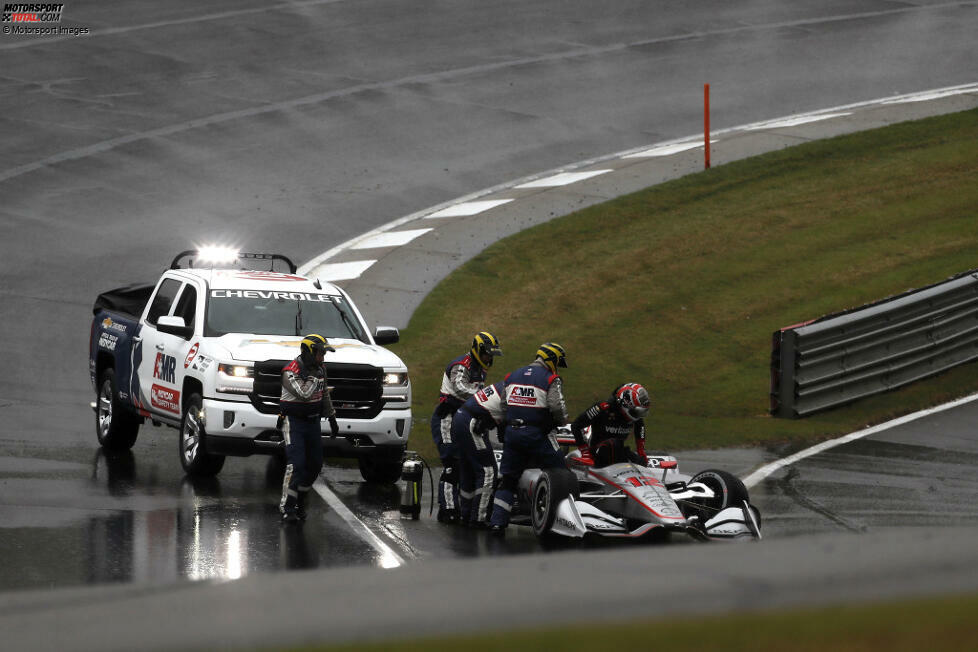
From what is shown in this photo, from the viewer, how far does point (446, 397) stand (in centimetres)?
1391

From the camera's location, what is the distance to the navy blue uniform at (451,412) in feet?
44.0

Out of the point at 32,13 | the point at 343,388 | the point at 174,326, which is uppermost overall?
the point at 32,13

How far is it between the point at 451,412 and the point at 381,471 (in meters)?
1.70

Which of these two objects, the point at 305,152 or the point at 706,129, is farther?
the point at 305,152

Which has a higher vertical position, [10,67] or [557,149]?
[10,67]

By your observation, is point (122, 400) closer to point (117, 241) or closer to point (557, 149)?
point (117, 241)

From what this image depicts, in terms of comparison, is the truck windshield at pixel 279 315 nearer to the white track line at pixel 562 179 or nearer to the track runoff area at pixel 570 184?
the track runoff area at pixel 570 184

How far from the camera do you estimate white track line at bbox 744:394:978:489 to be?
51.8 ft

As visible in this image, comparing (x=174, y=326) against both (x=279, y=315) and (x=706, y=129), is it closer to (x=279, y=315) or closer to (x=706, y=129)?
(x=279, y=315)

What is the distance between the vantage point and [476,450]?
13133 mm

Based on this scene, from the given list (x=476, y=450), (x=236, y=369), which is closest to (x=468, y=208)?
(x=236, y=369)

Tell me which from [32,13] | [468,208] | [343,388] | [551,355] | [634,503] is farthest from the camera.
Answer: [32,13]

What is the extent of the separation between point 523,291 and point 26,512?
39.8ft

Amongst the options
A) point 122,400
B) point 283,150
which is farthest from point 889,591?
point 283,150
